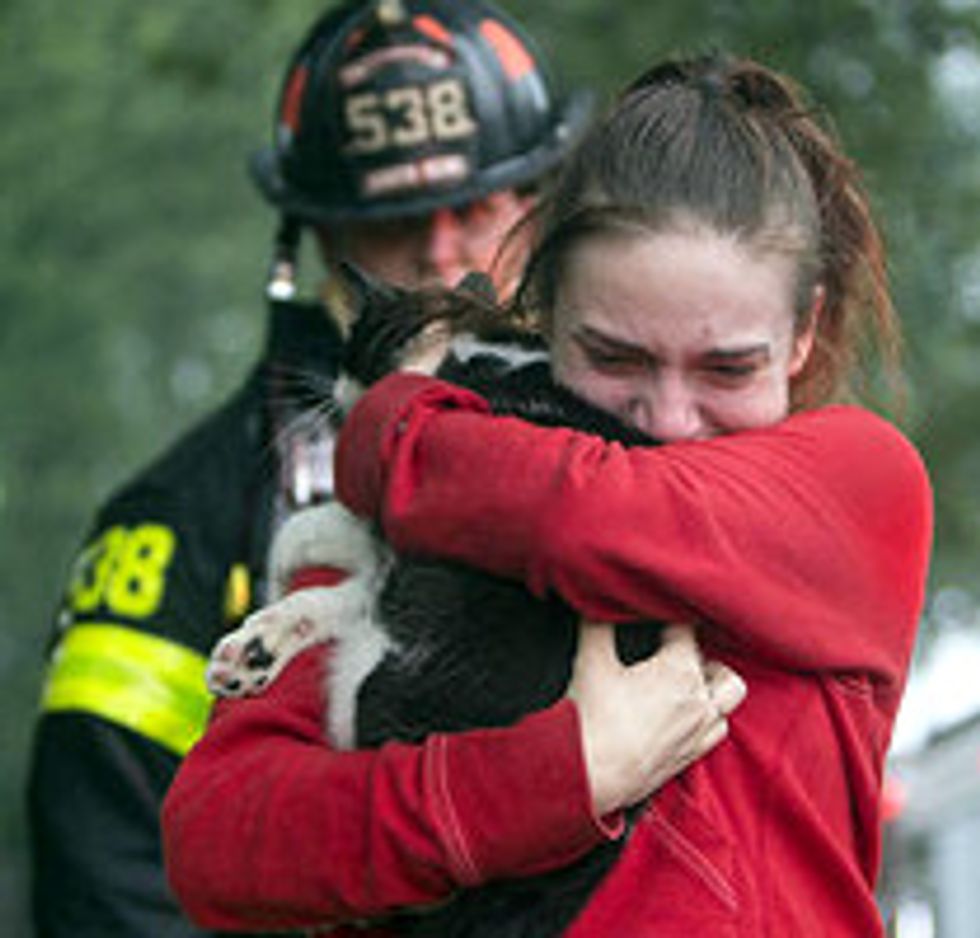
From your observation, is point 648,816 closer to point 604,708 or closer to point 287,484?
point 604,708

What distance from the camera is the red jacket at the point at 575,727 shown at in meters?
2.28

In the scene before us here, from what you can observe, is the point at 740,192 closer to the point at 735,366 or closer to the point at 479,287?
the point at 735,366

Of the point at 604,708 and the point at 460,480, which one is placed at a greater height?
the point at 460,480

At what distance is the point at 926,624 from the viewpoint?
10.9 meters

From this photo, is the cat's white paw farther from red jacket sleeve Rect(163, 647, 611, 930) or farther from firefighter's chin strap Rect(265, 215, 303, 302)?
firefighter's chin strap Rect(265, 215, 303, 302)

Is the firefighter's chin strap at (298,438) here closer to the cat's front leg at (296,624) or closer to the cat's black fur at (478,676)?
the cat's front leg at (296,624)

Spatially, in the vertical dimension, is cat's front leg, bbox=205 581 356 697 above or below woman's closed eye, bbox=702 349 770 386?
below

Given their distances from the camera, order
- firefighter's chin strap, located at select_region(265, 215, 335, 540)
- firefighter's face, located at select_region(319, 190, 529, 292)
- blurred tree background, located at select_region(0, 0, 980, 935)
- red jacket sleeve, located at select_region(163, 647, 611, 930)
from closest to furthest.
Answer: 1. red jacket sleeve, located at select_region(163, 647, 611, 930)
2. firefighter's chin strap, located at select_region(265, 215, 335, 540)
3. firefighter's face, located at select_region(319, 190, 529, 292)
4. blurred tree background, located at select_region(0, 0, 980, 935)

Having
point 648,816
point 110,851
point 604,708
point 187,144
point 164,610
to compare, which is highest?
point 604,708

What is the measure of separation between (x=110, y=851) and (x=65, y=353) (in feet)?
70.0

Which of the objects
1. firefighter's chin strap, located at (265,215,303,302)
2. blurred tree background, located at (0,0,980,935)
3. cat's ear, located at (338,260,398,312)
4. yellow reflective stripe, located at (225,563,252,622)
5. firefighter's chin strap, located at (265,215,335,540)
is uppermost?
cat's ear, located at (338,260,398,312)

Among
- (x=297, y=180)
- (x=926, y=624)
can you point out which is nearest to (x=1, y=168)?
(x=926, y=624)

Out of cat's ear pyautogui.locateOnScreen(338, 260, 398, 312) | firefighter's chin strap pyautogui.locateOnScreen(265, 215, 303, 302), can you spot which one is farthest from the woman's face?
firefighter's chin strap pyautogui.locateOnScreen(265, 215, 303, 302)

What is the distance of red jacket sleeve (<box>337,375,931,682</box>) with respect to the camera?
2.29 meters
